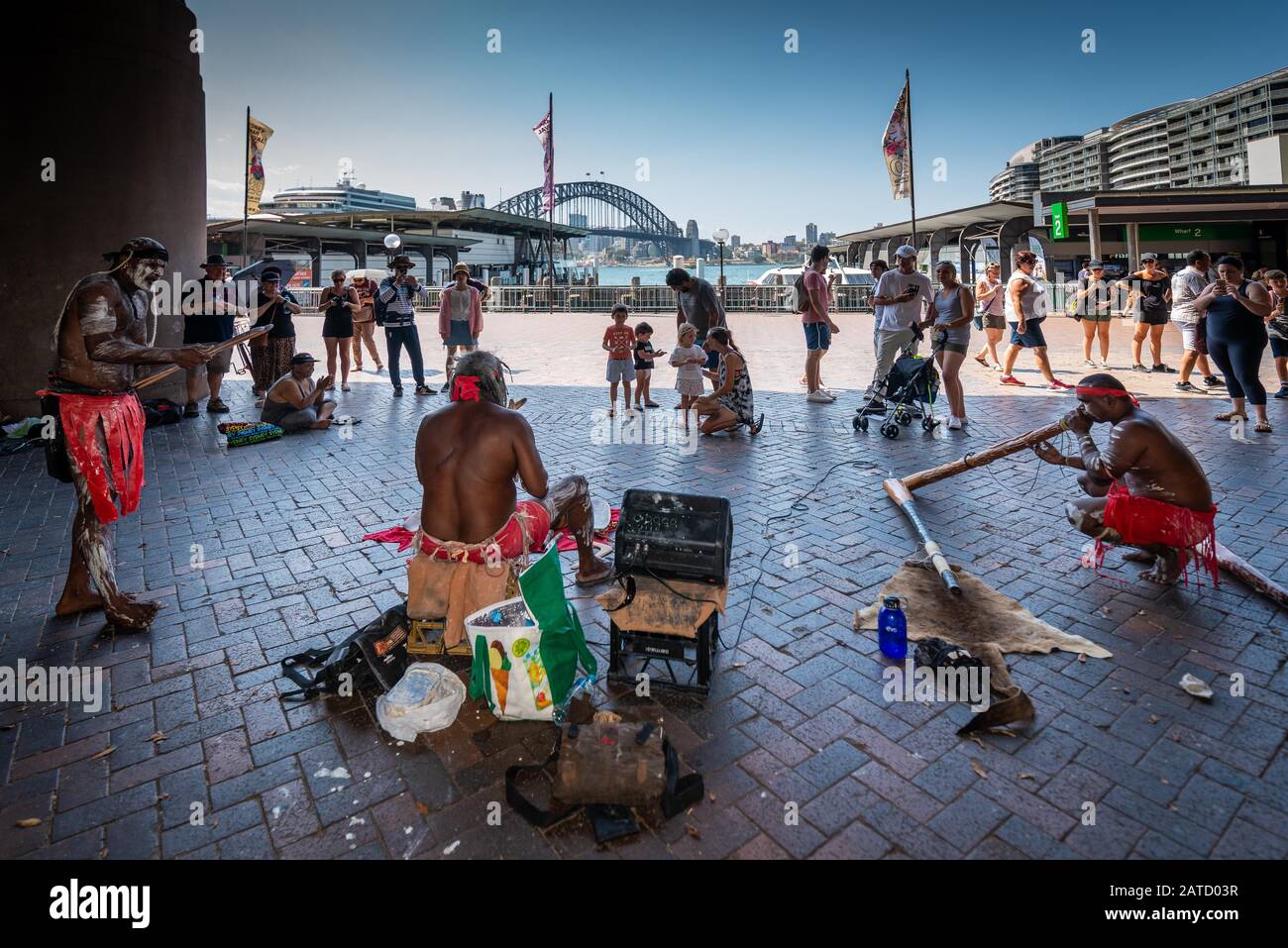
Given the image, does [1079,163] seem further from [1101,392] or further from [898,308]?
[1101,392]

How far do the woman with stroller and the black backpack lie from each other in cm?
717

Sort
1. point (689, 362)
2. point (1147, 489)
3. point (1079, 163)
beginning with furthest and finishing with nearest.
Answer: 1. point (1079, 163)
2. point (689, 362)
3. point (1147, 489)

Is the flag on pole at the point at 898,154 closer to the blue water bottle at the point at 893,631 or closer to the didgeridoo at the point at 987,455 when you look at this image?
the didgeridoo at the point at 987,455

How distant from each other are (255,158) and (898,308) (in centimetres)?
1804

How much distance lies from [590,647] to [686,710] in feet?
2.49

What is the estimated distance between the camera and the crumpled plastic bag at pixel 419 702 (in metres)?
2.96

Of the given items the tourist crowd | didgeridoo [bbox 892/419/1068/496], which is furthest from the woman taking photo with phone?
didgeridoo [bbox 892/419/1068/496]

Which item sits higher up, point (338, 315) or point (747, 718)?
point (338, 315)

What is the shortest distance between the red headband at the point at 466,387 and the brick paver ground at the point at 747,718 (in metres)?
1.47

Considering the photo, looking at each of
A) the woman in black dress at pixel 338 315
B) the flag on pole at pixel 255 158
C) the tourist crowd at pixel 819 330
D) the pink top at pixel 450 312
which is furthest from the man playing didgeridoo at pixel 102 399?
the flag on pole at pixel 255 158

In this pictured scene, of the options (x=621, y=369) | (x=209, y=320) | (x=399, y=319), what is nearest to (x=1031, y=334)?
(x=621, y=369)

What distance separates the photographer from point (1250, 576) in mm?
4086

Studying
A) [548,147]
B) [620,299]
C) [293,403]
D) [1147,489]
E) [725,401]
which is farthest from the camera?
[620,299]

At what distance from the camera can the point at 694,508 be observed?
335cm
